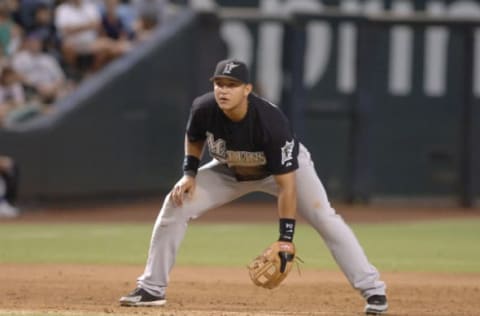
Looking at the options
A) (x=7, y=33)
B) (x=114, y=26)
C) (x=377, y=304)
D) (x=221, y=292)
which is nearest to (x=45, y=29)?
(x=7, y=33)

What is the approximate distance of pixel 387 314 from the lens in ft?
22.6

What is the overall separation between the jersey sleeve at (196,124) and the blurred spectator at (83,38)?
828 centimetres

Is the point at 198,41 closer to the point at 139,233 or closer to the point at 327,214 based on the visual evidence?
the point at 139,233

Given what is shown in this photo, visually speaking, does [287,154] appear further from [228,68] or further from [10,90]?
[10,90]

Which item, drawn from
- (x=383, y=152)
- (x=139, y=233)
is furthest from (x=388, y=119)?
(x=139, y=233)

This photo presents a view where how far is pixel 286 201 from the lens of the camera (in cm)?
645

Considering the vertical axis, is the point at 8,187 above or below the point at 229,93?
below

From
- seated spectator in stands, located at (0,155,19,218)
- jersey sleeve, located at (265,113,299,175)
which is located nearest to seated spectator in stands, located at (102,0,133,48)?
seated spectator in stands, located at (0,155,19,218)

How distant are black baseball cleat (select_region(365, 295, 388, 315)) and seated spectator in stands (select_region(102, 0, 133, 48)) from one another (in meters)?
9.11

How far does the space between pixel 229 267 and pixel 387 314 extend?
2.80m

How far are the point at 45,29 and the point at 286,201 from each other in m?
9.03

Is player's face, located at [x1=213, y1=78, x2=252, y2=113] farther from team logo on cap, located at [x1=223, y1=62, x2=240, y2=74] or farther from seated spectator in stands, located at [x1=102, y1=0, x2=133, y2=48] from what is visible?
seated spectator in stands, located at [x1=102, y1=0, x2=133, y2=48]

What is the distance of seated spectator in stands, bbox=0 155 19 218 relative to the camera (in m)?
13.5

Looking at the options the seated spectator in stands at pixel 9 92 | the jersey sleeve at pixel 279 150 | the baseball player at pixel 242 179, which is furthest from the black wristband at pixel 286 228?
the seated spectator in stands at pixel 9 92
